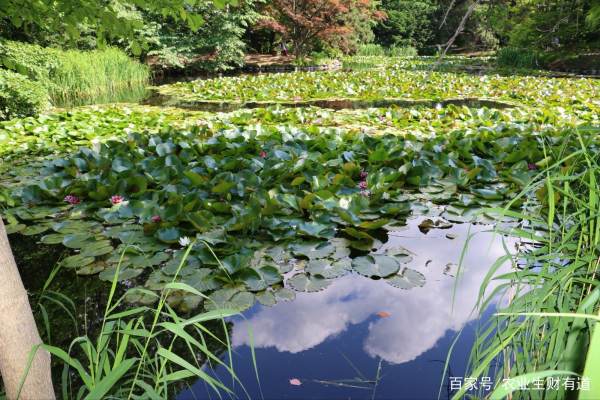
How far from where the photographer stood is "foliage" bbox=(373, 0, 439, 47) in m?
24.2

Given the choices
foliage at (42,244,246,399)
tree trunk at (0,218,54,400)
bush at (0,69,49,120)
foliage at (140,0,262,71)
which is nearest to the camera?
tree trunk at (0,218,54,400)

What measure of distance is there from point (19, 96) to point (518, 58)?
1439 cm

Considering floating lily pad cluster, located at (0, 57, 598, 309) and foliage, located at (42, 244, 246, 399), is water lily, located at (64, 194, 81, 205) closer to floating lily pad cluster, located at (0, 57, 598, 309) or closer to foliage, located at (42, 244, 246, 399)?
floating lily pad cluster, located at (0, 57, 598, 309)

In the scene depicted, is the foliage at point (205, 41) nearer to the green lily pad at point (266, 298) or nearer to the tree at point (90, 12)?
the tree at point (90, 12)

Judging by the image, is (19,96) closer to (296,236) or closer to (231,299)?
(296,236)

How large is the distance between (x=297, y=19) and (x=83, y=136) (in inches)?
489

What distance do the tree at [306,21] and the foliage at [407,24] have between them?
8.88m

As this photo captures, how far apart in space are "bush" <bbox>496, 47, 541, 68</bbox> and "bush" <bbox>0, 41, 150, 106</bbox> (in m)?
11.6

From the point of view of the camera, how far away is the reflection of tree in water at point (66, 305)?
1.58 meters

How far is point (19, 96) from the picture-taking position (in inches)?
205

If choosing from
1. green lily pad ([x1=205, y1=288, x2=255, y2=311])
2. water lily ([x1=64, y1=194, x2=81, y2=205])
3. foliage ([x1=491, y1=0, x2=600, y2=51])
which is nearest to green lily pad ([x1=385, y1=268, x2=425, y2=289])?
green lily pad ([x1=205, y1=288, x2=255, y2=311])

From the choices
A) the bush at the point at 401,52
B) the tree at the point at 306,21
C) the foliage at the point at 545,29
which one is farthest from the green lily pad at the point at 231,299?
the bush at the point at 401,52

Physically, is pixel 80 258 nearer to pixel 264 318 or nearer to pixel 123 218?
pixel 123 218

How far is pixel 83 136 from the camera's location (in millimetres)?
4230
